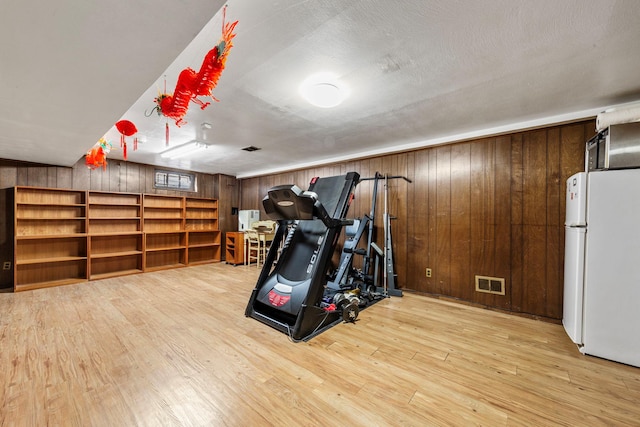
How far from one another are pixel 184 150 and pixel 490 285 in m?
5.06

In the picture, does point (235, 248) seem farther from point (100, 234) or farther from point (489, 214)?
point (489, 214)

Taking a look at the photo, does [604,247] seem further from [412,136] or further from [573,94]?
[412,136]

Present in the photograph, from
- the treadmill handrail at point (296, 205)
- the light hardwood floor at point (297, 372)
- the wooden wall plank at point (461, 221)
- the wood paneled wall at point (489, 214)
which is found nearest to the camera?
the light hardwood floor at point (297, 372)

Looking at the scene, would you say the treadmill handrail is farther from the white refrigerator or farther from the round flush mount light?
the white refrigerator

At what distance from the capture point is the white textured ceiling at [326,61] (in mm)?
1241

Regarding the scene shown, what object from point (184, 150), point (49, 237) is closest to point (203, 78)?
point (184, 150)

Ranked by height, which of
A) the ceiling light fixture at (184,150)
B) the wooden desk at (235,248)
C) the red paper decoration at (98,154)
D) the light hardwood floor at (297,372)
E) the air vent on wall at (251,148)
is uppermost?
the air vent on wall at (251,148)

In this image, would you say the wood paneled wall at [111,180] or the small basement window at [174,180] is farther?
the small basement window at [174,180]

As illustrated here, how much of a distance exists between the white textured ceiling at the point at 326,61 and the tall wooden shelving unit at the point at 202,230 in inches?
129

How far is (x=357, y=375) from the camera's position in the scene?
1.87m

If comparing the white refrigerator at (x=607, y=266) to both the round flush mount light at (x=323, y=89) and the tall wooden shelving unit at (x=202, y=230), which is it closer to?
the round flush mount light at (x=323, y=89)

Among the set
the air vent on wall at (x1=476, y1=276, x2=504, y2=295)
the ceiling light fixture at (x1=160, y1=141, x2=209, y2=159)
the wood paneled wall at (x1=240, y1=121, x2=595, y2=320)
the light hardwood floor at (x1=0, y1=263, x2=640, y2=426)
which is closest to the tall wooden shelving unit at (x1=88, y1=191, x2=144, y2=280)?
the ceiling light fixture at (x1=160, y1=141, x2=209, y2=159)

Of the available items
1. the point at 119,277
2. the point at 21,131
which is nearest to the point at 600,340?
the point at 21,131

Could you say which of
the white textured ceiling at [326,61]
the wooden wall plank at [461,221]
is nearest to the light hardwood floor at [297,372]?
the wooden wall plank at [461,221]
